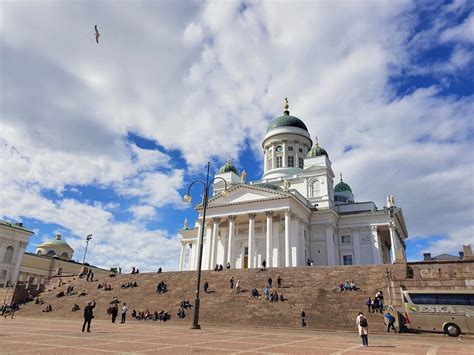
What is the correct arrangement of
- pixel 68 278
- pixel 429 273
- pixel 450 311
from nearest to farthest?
pixel 450 311 < pixel 429 273 < pixel 68 278

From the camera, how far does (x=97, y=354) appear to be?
9000 millimetres

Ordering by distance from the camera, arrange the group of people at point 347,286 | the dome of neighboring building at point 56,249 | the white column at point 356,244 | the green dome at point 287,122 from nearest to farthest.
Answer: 1. the group of people at point 347,286
2. the white column at point 356,244
3. the green dome at point 287,122
4. the dome of neighboring building at point 56,249

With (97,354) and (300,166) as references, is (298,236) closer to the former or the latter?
(300,166)

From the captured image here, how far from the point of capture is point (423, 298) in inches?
787

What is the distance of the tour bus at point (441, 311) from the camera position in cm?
1855

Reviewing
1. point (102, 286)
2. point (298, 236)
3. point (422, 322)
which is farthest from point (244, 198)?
point (422, 322)

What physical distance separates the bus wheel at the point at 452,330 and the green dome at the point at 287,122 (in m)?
48.3

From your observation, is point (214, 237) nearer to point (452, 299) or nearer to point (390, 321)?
point (390, 321)

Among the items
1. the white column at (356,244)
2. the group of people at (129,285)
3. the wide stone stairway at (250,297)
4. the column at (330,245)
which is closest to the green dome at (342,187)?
the white column at (356,244)

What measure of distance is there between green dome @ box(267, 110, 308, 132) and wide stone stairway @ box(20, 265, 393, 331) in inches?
1395

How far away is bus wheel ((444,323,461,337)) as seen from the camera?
726 inches

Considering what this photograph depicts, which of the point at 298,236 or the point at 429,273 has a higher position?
the point at 298,236

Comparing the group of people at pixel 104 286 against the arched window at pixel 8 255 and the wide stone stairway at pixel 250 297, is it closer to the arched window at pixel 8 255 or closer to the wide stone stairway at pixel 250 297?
the wide stone stairway at pixel 250 297

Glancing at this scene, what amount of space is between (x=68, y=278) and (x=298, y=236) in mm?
28550
